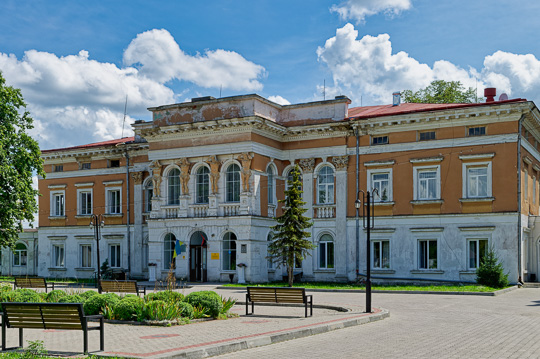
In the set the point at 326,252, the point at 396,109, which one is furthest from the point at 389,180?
the point at 326,252

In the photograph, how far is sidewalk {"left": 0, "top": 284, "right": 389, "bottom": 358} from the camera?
1148 centimetres

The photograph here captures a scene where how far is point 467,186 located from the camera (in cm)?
3275

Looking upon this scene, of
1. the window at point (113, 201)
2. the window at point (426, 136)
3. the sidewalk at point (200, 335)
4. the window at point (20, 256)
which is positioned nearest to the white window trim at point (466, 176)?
the window at point (426, 136)

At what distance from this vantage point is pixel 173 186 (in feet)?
126

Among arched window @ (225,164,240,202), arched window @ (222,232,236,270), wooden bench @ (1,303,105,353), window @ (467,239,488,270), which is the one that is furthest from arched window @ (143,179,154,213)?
wooden bench @ (1,303,105,353)

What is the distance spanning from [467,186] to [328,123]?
8.25 metres

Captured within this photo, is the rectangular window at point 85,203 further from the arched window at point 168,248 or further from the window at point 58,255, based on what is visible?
the arched window at point 168,248

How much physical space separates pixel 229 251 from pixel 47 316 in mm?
24463

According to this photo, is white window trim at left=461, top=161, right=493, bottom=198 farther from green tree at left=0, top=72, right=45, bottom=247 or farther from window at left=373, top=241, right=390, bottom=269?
green tree at left=0, top=72, right=45, bottom=247

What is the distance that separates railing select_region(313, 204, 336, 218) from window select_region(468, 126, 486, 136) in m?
8.49

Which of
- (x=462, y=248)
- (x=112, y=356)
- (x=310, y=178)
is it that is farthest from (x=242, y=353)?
(x=310, y=178)

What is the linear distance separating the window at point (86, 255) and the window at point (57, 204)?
3.19 m

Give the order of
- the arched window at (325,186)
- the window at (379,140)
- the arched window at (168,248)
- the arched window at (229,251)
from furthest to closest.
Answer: the arched window at (168,248) < the arched window at (325,186) < the arched window at (229,251) < the window at (379,140)

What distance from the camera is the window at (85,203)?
44.6m
